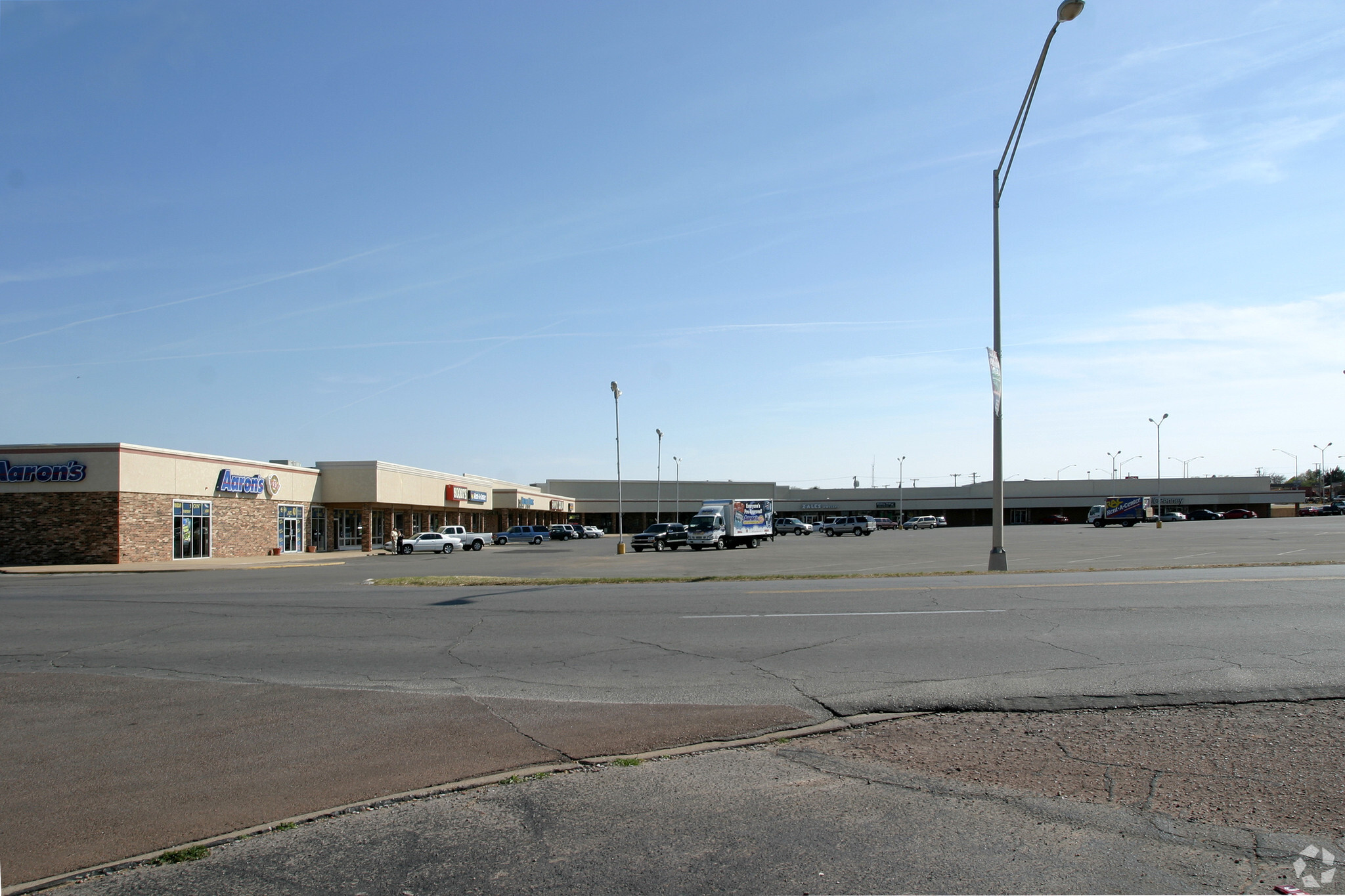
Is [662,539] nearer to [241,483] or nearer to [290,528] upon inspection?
[290,528]

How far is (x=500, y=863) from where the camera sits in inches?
184

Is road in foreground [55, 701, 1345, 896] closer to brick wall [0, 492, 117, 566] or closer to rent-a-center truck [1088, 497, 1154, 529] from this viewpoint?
brick wall [0, 492, 117, 566]

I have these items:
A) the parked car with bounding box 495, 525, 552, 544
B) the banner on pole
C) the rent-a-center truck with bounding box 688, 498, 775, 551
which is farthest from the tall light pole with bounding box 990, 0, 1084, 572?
the parked car with bounding box 495, 525, 552, 544

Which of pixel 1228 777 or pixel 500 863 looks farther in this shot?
pixel 1228 777

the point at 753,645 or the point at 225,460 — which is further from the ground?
the point at 225,460

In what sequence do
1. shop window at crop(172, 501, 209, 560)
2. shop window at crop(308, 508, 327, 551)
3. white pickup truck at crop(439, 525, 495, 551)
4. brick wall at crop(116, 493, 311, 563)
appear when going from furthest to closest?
white pickup truck at crop(439, 525, 495, 551) < shop window at crop(308, 508, 327, 551) < shop window at crop(172, 501, 209, 560) < brick wall at crop(116, 493, 311, 563)

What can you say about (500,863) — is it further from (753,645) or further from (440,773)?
(753,645)

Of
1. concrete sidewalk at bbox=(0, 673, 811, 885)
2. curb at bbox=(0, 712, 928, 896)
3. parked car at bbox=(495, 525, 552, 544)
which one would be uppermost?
curb at bbox=(0, 712, 928, 896)

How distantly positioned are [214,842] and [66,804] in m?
1.65

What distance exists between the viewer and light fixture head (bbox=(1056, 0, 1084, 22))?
1616 centimetres

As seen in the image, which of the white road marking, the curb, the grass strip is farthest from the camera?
the grass strip

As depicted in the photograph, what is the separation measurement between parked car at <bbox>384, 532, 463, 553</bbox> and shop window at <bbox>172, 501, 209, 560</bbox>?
11.0 meters

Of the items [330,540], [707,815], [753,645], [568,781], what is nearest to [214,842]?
[568,781]

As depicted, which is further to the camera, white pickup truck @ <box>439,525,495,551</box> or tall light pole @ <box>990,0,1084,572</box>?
white pickup truck @ <box>439,525,495,551</box>
